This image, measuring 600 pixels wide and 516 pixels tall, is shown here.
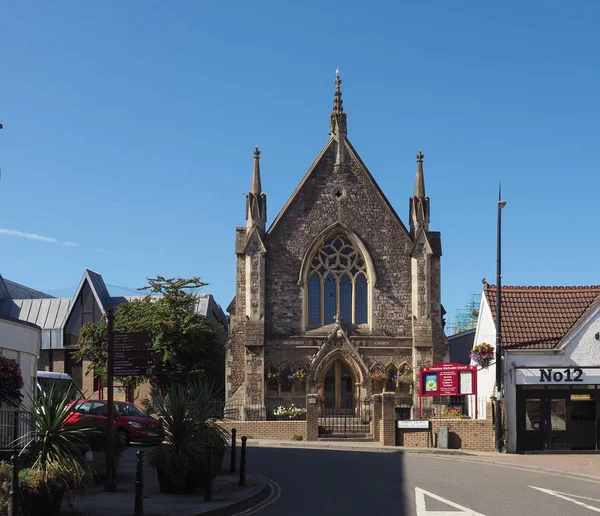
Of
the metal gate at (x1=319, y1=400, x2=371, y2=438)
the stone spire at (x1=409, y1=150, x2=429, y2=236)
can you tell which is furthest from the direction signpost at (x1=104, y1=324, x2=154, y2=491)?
the stone spire at (x1=409, y1=150, x2=429, y2=236)

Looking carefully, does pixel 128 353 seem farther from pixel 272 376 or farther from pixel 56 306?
pixel 56 306

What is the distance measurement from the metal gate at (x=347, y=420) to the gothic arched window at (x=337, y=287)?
394 centimetres

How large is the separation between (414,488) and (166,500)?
5.09 meters

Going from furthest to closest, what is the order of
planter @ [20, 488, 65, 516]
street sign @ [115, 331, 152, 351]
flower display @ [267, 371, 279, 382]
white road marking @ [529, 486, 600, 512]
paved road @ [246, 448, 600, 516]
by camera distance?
flower display @ [267, 371, 279, 382]
street sign @ [115, 331, 152, 351]
white road marking @ [529, 486, 600, 512]
paved road @ [246, 448, 600, 516]
planter @ [20, 488, 65, 516]

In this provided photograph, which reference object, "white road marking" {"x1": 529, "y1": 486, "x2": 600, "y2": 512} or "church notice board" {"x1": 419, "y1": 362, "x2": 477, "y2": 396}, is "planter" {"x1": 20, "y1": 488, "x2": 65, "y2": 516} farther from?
"church notice board" {"x1": 419, "y1": 362, "x2": 477, "y2": 396}

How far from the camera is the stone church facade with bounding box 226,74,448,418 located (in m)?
40.4

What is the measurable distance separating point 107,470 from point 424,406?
25.4m

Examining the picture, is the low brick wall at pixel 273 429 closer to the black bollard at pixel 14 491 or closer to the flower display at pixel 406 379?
the flower display at pixel 406 379

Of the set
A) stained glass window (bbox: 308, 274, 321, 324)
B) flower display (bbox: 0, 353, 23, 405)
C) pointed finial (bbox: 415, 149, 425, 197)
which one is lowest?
flower display (bbox: 0, 353, 23, 405)

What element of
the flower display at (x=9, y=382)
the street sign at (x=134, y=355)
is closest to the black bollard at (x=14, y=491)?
the flower display at (x=9, y=382)

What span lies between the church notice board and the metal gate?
4.03 m

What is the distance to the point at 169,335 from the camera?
4247cm

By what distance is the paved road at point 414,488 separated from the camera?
14680 millimetres

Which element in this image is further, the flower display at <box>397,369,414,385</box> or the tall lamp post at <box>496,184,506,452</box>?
the flower display at <box>397,369,414,385</box>
